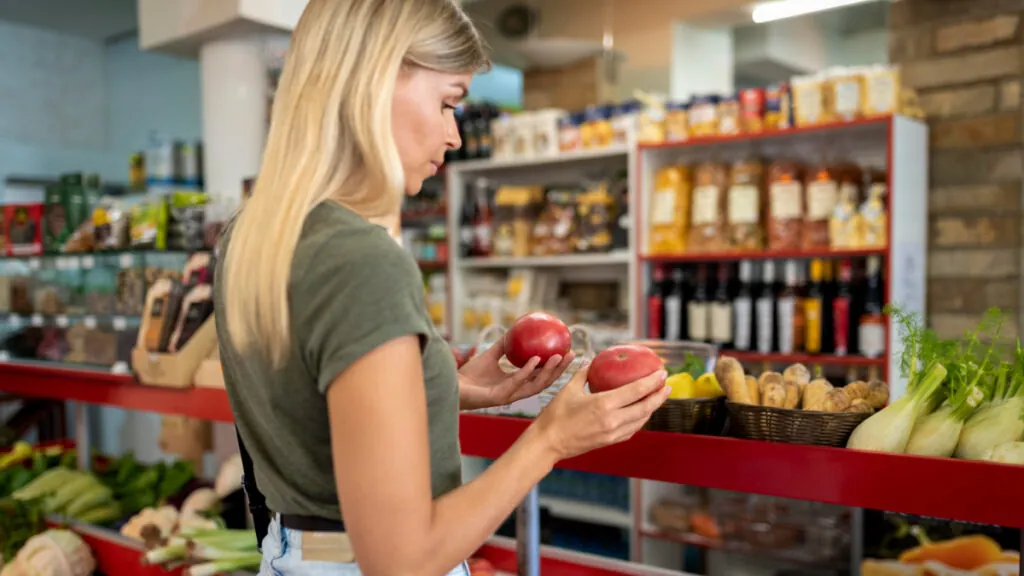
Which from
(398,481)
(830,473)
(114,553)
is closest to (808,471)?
(830,473)

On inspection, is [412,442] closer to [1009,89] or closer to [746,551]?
[746,551]

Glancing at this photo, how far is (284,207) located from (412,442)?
33cm

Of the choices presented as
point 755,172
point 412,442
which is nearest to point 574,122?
point 755,172

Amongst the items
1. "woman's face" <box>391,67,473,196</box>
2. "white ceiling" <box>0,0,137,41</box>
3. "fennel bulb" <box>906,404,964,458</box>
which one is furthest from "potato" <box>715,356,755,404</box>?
"white ceiling" <box>0,0,137,41</box>

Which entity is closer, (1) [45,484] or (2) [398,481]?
(2) [398,481]

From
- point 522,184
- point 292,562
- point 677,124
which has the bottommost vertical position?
point 292,562

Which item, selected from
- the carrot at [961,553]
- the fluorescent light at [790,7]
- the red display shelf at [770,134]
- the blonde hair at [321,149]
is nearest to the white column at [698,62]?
the fluorescent light at [790,7]

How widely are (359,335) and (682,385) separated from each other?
0.97m

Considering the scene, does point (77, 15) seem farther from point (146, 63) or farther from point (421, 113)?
point (421, 113)

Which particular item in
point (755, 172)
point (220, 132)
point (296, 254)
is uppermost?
point (220, 132)

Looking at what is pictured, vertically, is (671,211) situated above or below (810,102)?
below

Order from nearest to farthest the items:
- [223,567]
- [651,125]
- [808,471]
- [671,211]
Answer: [808,471]
[223,567]
[671,211]
[651,125]

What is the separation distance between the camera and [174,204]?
3.25 meters

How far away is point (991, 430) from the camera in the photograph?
141cm
